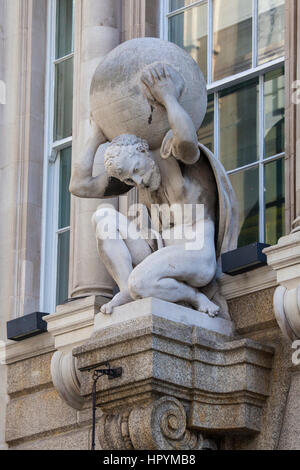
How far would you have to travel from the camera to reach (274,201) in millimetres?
14469

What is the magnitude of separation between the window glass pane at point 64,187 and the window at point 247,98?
214 cm

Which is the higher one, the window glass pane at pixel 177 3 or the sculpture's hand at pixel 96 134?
the window glass pane at pixel 177 3

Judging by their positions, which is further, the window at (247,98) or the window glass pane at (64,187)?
the window glass pane at (64,187)

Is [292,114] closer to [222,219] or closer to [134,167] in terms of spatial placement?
[222,219]

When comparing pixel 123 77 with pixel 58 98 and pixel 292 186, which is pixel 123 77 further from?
pixel 58 98

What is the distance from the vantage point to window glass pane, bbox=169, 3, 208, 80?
1603cm

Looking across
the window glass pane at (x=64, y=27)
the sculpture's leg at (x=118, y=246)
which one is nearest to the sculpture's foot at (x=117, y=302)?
the sculpture's leg at (x=118, y=246)

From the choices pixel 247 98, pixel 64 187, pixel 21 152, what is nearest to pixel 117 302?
pixel 247 98

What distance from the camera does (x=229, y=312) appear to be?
1358cm

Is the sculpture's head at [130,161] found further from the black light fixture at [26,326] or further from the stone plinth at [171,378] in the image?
the black light fixture at [26,326]

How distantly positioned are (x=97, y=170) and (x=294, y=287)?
11.6 feet

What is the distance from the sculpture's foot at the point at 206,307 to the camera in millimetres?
13297

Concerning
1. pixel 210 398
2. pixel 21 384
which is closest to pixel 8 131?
pixel 21 384

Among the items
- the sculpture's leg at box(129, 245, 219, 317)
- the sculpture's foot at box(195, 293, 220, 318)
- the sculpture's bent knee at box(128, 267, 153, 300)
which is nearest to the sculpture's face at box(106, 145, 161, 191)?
the sculpture's leg at box(129, 245, 219, 317)
